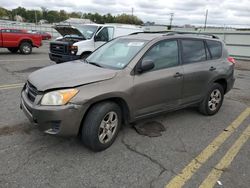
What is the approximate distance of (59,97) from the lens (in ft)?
10.4

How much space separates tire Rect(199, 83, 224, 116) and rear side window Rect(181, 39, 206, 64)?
0.70 metres

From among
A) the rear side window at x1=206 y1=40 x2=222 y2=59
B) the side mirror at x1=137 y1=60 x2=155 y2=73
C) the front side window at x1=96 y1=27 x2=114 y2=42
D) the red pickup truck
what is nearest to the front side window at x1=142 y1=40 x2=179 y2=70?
the side mirror at x1=137 y1=60 x2=155 y2=73

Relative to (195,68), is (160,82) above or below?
below

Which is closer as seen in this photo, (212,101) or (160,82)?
(160,82)

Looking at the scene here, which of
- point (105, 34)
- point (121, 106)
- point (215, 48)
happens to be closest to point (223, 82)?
point (215, 48)

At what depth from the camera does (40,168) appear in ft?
10.2

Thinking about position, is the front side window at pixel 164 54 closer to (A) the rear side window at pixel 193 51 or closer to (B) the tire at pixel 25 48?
(A) the rear side window at pixel 193 51

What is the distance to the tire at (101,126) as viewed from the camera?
3.35 metres

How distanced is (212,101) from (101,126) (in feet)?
9.28

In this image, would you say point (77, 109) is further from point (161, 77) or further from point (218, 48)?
point (218, 48)

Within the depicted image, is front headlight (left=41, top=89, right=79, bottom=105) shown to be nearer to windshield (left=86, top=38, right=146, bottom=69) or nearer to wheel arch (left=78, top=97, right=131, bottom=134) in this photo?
wheel arch (left=78, top=97, right=131, bottom=134)

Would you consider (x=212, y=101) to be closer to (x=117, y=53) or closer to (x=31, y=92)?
(x=117, y=53)

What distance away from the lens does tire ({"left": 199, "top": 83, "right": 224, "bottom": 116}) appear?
16.7 ft

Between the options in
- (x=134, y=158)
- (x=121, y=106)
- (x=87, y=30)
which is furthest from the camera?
(x=87, y=30)
